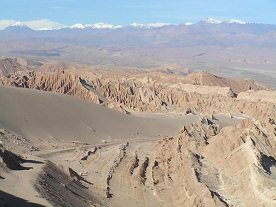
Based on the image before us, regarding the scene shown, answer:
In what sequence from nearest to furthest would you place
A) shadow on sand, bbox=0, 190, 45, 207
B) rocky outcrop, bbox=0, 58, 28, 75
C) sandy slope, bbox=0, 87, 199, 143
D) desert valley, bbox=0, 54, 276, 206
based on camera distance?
shadow on sand, bbox=0, 190, 45, 207, desert valley, bbox=0, 54, 276, 206, sandy slope, bbox=0, 87, 199, 143, rocky outcrop, bbox=0, 58, 28, 75

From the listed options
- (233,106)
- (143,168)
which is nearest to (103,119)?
(143,168)

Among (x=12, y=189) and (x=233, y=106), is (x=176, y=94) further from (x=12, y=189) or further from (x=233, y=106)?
(x=12, y=189)

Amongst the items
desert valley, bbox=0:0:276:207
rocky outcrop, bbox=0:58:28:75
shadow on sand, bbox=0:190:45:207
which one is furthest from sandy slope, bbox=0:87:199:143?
rocky outcrop, bbox=0:58:28:75

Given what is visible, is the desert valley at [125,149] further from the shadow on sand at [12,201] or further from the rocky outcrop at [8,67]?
the rocky outcrop at [8,67]

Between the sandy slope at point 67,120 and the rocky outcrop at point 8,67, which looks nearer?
the sandy slope at point 67,120

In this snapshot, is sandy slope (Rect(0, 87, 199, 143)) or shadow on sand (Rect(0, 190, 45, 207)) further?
sandy slope (Rect(0, 87, 199, 143))

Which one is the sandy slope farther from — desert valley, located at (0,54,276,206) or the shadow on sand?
the shadow on sand

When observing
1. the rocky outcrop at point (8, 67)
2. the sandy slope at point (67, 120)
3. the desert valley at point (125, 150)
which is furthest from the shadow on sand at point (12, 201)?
the rocky outcrop at point (8, 67)

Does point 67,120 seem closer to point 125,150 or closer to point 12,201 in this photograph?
point 125,150

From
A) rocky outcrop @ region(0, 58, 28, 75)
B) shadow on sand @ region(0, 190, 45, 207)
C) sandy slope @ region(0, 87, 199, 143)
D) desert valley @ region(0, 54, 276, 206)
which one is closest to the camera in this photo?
shadow on sand @ region(0, 190, 45, 207)
